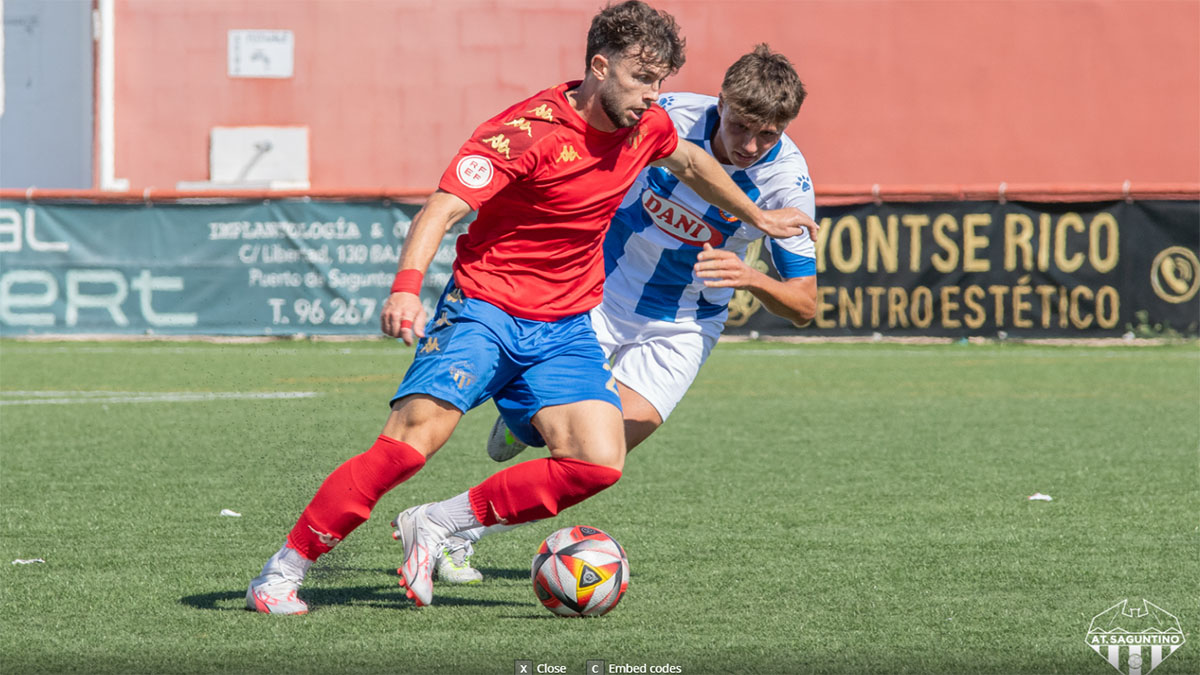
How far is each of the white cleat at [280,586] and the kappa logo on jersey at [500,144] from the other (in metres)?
1.45

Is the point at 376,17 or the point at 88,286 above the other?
the point at 376,17

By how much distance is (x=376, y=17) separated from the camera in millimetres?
25844

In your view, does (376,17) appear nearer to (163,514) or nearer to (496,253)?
(163,514)

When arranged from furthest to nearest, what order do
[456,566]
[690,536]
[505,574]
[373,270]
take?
[373,270] → [690,536] → [505,574] → [456,566]

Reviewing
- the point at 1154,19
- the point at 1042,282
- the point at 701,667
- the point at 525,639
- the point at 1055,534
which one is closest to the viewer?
the point at 701,667

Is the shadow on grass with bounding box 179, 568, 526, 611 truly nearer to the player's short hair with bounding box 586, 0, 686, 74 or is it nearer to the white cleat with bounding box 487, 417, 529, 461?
the white cleat with bounding box 487, 417, 529, 461

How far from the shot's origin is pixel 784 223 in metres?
5.47

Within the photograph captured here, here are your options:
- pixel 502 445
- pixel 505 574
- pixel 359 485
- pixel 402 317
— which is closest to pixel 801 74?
pixel 502 445

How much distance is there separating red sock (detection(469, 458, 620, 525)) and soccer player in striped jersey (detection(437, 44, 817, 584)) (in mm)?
208

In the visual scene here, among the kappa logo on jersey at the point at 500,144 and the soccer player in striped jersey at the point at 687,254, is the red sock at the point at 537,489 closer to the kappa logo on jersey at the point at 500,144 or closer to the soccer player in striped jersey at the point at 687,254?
the soccer player in striped jersey at the point at 687,254

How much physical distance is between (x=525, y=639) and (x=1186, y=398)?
31.1 feet

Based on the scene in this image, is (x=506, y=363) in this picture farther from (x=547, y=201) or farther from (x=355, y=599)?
(x=355, y=599)

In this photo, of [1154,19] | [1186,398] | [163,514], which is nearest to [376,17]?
[1154,19]

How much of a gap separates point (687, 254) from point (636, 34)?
174 centimetres
